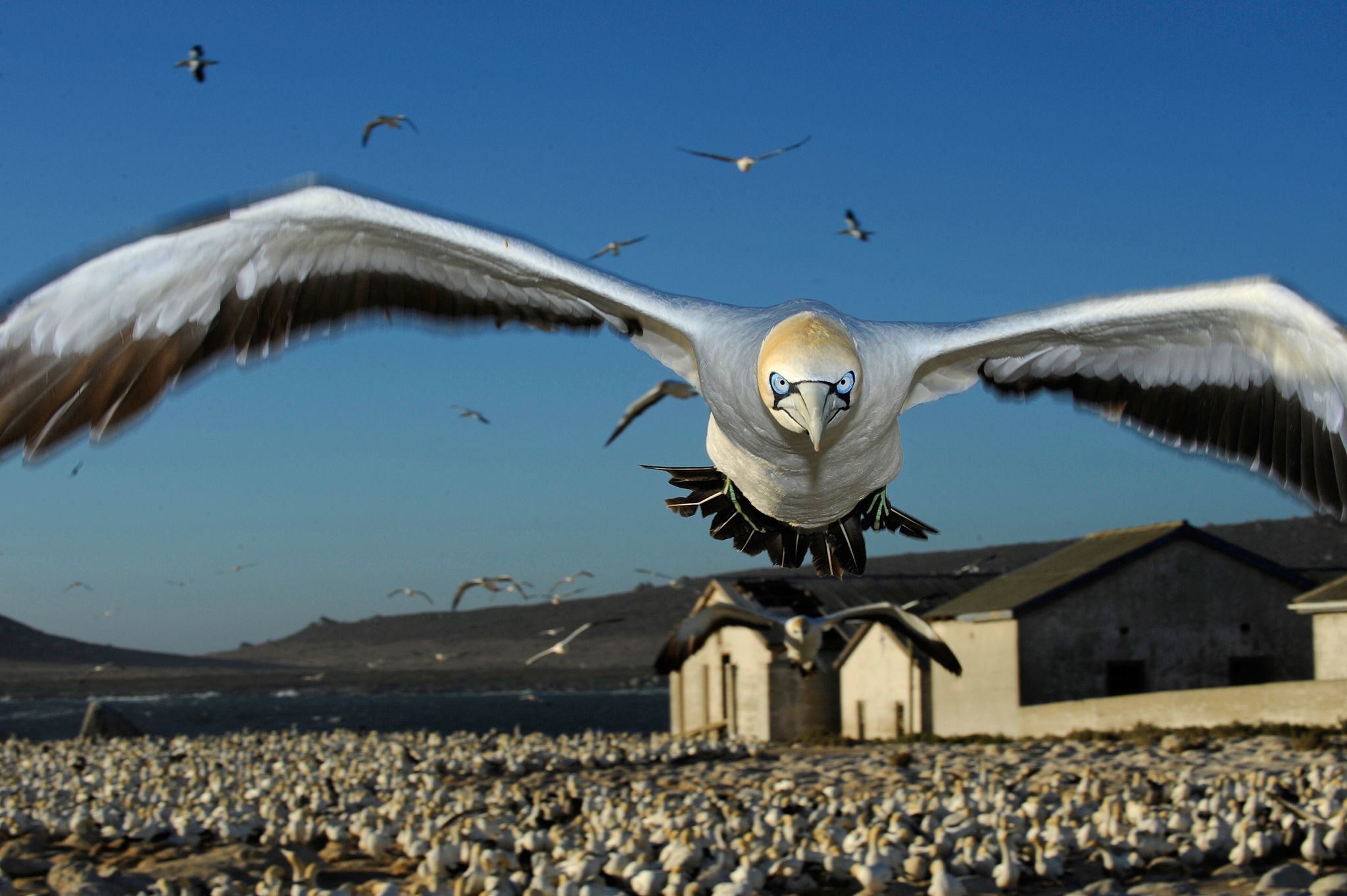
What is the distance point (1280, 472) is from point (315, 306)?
4.94 m

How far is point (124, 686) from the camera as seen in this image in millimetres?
124750

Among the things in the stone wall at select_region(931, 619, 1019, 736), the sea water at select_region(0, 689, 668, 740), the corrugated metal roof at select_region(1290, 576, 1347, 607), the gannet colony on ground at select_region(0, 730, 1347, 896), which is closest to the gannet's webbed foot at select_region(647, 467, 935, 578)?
the gannet colony on ground at select_region(0, 730, 1347, 896)

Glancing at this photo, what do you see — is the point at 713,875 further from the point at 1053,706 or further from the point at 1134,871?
the point at 1053,706

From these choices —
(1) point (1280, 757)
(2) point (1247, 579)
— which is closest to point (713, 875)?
(1) point (1280, 757)

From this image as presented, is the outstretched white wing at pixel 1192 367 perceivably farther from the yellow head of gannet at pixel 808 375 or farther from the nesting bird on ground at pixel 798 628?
the nesting bird on ground at pixel 798 628

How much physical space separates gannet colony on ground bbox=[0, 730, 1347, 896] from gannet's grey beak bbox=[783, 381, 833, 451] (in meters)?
7.83

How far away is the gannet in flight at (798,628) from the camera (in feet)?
55.4

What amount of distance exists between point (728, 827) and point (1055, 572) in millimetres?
15038

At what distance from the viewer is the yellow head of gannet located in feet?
17.8

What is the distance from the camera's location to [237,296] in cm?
616

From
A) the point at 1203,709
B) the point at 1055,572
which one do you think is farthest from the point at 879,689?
the point at 1203,709

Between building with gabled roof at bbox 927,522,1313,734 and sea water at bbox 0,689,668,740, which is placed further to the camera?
Answer: sea water at bbox 0,689,668,740

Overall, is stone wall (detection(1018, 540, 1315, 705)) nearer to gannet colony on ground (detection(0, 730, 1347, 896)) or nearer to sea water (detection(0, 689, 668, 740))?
gannet colony on ground (detection(0, 730, 1347, 896))

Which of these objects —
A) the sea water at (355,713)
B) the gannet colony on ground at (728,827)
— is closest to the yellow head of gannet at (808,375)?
the gannet colony on ground at (728,827)
